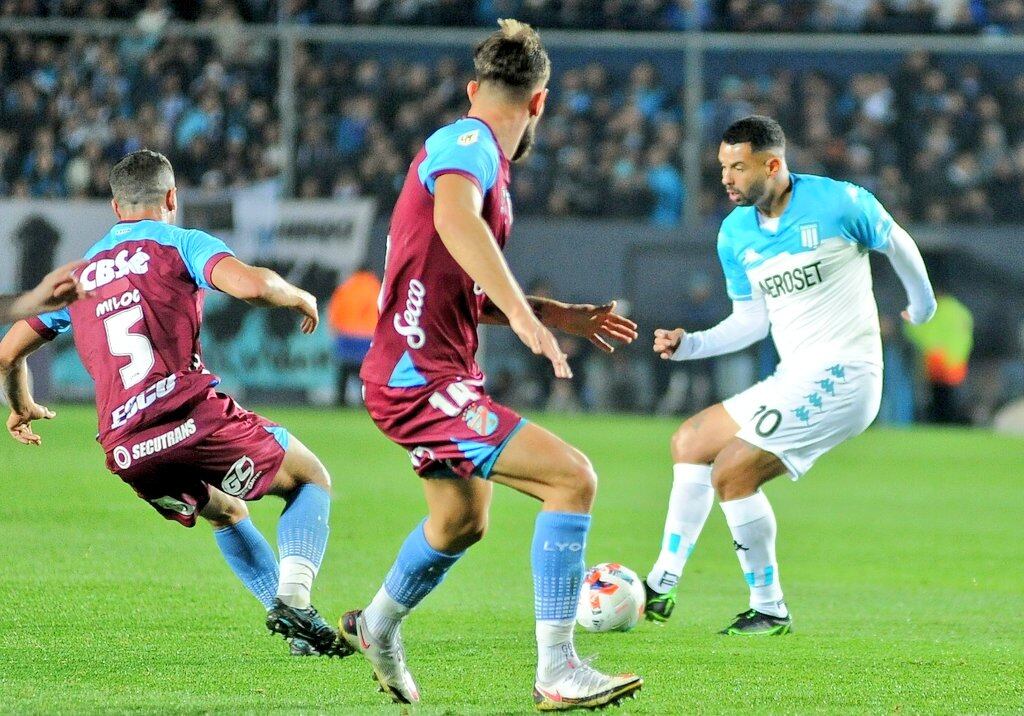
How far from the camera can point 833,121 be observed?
21.3 m

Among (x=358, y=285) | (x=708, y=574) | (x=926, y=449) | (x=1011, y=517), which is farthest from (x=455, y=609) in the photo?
(x=358, y=285)

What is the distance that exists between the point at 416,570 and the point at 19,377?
81.4 inches

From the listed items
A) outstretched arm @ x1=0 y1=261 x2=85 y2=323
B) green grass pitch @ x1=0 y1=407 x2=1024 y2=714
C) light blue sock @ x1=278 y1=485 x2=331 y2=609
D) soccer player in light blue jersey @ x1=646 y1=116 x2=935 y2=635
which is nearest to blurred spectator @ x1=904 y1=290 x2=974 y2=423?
green grass pitch @ x1=0 y1=407 x2=1024 y2=714

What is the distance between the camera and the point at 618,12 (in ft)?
70.5

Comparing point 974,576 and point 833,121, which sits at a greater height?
point 833,121

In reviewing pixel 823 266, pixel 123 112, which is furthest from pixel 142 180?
pixel 123 112

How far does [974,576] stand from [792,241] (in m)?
2.91

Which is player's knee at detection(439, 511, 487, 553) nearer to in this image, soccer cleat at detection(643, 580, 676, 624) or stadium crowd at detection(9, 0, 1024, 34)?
soccer cleat at detection(643, 580, 676, 624)

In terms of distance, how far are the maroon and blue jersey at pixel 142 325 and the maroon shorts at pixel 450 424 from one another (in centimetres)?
119

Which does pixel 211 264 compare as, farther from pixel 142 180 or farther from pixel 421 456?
pixel 421 456

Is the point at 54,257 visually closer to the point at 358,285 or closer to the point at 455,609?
the point at 358,285

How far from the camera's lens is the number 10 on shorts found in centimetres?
488

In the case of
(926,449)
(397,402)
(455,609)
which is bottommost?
(926,449)

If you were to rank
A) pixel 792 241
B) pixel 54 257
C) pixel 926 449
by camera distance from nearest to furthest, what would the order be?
pixel 792 241 < pixel 926 449 < pixel 54 257
